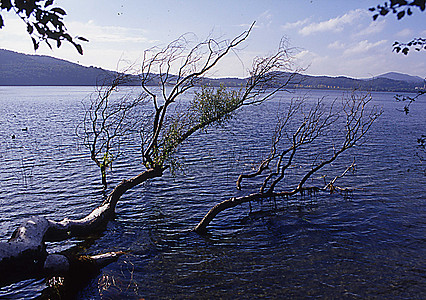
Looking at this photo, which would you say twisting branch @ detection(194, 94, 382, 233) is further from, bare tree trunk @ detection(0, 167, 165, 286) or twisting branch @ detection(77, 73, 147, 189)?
twisting branch @ detection(77, 73, 147, 189)

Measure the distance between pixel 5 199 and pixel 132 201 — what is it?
7839 mm

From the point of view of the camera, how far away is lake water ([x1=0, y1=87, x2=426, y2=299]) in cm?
1337

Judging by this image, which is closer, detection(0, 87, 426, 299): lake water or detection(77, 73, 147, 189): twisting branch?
detection(0, 87, 426, 299): lake water

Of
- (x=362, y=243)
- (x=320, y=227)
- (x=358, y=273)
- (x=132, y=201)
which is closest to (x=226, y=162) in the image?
(x=132, y=201)

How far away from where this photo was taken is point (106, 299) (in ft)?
40.4

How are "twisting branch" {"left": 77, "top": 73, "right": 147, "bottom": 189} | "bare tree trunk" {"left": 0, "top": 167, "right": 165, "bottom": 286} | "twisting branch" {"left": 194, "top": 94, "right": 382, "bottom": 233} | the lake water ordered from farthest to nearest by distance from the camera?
1. "twisting branch" {"left": 77, "top": 73, "right": 147, "bottom": 189}
2. "twisting branch" {"left": 194, "top": 94, "right": 382, "bottom": 233}
3. the lake water
4. "bare tree trunk" {"left": 0, "top": 167, "right": 165, "bottom": 286}

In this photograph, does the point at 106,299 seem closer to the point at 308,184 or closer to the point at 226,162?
the point at 308,184

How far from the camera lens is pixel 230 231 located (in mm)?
18703

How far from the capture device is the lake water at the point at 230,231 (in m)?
13.4

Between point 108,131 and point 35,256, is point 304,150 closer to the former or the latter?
point 108,131

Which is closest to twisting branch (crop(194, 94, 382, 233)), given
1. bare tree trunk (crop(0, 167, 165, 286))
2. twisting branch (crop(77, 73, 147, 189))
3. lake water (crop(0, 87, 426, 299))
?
lake water (crop(0, 87, 426, 299))

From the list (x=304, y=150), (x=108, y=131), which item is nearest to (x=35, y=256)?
(x=304, y=150)

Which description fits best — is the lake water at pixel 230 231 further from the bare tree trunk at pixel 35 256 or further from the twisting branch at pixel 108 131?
the twisting branch at pixel 108 131

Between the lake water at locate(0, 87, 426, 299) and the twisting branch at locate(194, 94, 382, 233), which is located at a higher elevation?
the twisting branch at locate(194, 94, 382, 233)
